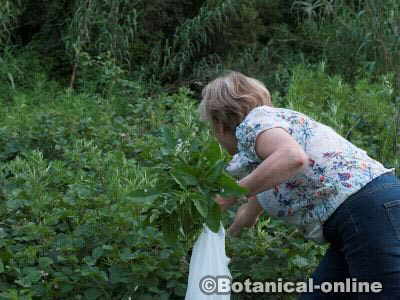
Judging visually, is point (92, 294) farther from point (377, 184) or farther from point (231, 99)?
point (377, 184)

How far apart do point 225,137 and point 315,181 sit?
0.46 m

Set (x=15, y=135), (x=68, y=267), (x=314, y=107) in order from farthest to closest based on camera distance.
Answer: (x=314, y=107) → (x=15, y=135) → (x=68, y=267)

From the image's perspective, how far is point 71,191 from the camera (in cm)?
412

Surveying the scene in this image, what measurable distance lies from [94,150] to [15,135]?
1038 millimetres

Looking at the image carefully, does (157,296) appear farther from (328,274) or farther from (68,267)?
(328,274)

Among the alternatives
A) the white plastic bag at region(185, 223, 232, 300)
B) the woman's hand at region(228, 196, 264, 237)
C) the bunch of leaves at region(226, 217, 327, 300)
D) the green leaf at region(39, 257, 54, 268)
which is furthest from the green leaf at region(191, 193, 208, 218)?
the green leaf at region(39, 257, 54, 268)

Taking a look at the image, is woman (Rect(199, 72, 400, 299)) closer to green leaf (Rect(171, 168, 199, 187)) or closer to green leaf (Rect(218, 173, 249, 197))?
green leaf (Rect(218, 173, 249, 197))

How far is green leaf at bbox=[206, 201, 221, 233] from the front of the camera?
10.1 ft

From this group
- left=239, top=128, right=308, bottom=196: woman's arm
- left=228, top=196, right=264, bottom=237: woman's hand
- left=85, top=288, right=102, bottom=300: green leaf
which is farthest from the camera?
left=228, top=196, right=264, bottom=237: woman's hand

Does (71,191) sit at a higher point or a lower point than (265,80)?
lower

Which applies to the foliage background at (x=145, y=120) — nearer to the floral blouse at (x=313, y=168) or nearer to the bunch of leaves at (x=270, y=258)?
the bunch of leaves at (x=270, y=258)

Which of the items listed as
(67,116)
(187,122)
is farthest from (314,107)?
(67,116)

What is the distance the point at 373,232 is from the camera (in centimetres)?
291
